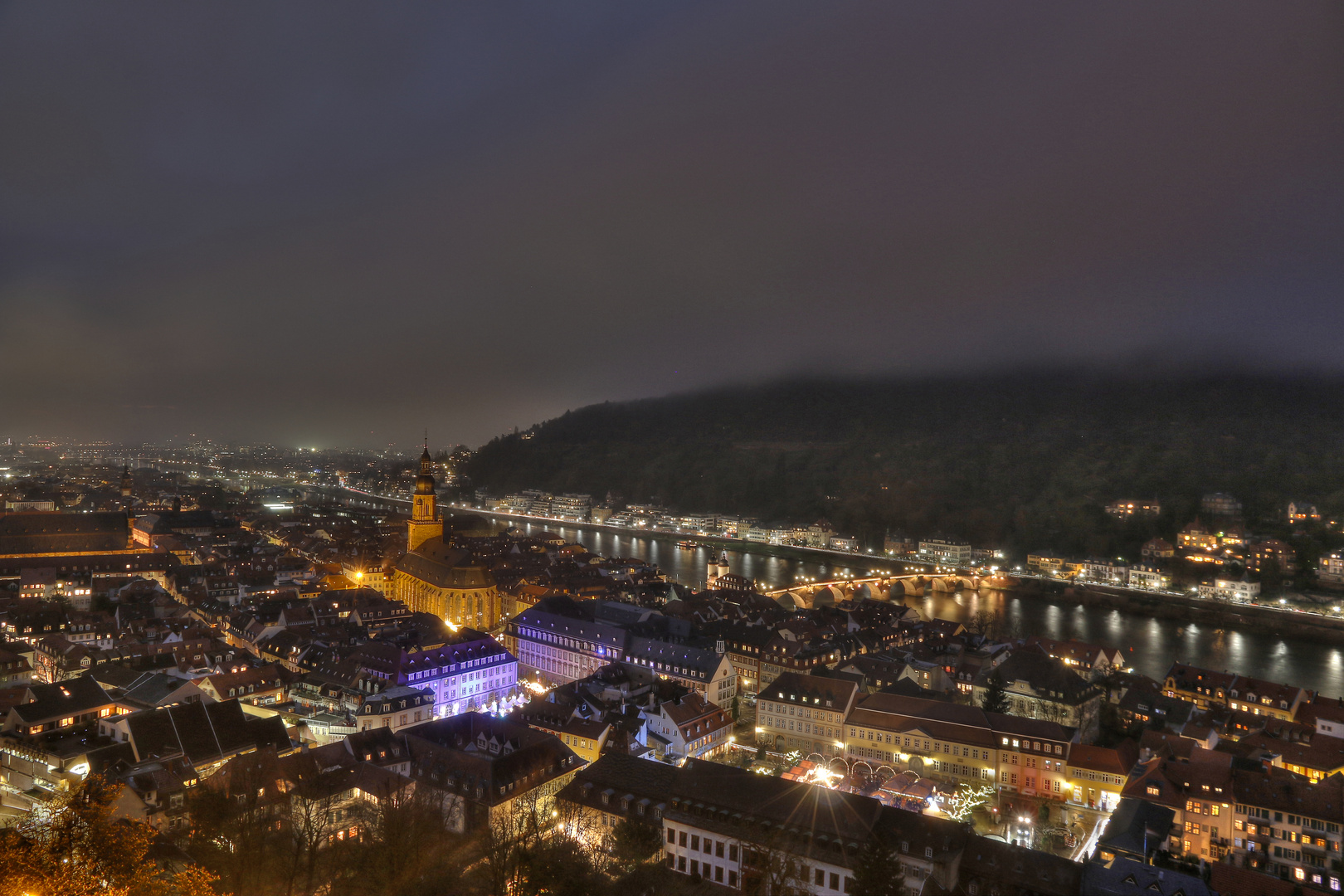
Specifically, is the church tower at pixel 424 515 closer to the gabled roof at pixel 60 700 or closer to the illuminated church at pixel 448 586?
the illuminated church at pixel 448 586

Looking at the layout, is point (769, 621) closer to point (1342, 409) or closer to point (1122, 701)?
point (1122, 701)

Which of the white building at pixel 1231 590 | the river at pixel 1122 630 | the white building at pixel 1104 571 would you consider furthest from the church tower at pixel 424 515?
the white building at pixel 1231 590

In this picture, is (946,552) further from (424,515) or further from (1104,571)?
(424,515)

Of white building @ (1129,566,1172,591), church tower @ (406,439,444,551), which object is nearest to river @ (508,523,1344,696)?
white building @ (1129,566,1172,591)

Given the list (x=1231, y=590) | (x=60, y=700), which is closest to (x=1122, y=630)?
(x=1231, y=590)

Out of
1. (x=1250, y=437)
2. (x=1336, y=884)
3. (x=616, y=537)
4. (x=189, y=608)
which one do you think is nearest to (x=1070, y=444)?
(x=1250, y=437)

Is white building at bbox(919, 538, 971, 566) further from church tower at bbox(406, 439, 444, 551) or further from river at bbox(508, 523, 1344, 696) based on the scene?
church tower at bbox(406, 439, 444, 551)
